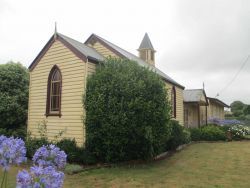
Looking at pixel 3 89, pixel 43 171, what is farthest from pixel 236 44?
pixel 43 171

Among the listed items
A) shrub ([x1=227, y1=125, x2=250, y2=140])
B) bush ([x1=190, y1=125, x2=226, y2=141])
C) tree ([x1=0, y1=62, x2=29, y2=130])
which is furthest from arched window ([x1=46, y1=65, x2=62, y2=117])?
shrub ([x1=227, y1=125, x2=250, y2=140])

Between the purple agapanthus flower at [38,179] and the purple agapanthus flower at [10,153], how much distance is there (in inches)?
25.6

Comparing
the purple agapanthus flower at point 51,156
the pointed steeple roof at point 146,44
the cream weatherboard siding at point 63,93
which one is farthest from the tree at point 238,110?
the purple agapanthus flower at point 51,156

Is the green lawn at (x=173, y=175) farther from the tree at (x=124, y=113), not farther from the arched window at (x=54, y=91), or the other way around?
the arched window at (x=54, y=91)

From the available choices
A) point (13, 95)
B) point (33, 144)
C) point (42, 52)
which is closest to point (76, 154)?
point (33, 144)

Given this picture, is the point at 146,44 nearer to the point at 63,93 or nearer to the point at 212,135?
the point at 212,135

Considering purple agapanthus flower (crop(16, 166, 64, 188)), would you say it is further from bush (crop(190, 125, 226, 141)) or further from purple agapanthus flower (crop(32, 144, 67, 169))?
bush (crop(190, 125, 226, 141))

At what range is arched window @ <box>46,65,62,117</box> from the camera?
14621 mm

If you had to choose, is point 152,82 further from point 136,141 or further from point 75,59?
point 75,59

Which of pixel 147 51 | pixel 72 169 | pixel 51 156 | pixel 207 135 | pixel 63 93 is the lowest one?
pixel 72 169

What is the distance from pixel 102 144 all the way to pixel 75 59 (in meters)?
4.42

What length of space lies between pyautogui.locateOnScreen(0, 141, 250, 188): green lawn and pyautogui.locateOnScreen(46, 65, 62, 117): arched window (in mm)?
3840

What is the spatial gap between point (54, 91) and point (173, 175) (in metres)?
7.67

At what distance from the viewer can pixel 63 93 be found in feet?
46.6
